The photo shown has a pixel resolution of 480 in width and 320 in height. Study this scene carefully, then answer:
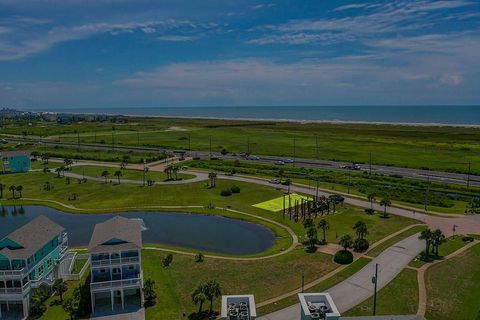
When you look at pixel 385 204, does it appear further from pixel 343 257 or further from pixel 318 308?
pixel 318 308

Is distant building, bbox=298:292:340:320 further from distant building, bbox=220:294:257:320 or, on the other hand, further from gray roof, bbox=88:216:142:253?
gray roof, bbox=88:216:142:253

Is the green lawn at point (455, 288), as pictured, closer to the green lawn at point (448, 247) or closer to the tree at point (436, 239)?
the green lawn at point (448, 247)

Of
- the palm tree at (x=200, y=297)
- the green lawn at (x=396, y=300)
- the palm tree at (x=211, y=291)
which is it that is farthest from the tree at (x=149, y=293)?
the green lawn at (x=396, y=300)

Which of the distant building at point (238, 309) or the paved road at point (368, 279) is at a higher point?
the distant building at point (238, 309)

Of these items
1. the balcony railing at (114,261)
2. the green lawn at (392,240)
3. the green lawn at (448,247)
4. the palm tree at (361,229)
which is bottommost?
the green lawn at (448,247)

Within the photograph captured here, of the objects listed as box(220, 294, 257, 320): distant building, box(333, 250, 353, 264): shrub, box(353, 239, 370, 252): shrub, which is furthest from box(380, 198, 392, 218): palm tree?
box(220, 294, 257, 320): distant building

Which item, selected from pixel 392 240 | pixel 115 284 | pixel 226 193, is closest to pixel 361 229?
pixel 392 240

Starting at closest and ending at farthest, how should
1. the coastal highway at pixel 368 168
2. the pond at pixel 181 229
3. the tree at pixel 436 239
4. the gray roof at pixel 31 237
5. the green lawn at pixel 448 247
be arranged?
the gray roof at pixel 31 237 < the green lawn at pixel 448 247 < the tree at pixel 436 239 < the pond at pixel 181 229 < the coastal highway at pixel 368 168
